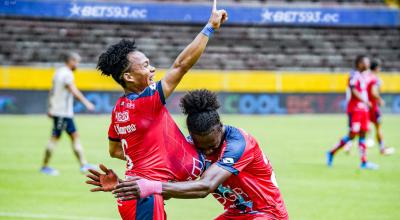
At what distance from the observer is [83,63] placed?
3319cm

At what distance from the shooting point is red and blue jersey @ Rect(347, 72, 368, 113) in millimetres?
15820

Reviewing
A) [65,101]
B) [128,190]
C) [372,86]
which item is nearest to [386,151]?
[372,86]

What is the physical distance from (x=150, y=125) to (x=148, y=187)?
0.72m

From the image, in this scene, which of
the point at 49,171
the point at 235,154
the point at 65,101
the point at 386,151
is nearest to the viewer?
the point at 235,154

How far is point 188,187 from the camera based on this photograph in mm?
5824

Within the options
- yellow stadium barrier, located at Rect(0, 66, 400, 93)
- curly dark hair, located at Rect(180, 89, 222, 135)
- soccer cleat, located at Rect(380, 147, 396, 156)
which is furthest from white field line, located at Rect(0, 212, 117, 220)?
yellow stadium barrier, located at Rect(0, 66, 400, 93)

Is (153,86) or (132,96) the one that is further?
(132,96)

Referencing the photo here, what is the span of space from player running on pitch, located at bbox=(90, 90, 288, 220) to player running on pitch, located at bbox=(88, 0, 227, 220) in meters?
0.18

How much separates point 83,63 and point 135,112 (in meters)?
27.4

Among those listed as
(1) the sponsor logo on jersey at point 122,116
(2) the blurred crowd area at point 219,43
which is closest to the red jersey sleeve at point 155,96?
(1) the sponsor logo on jersey at point 122,116

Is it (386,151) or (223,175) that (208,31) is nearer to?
(223,175)

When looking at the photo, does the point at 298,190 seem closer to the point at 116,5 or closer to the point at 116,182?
the point at 116,182

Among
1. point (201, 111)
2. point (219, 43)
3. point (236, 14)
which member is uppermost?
point (236, 14)

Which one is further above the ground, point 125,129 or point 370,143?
point 125,129
